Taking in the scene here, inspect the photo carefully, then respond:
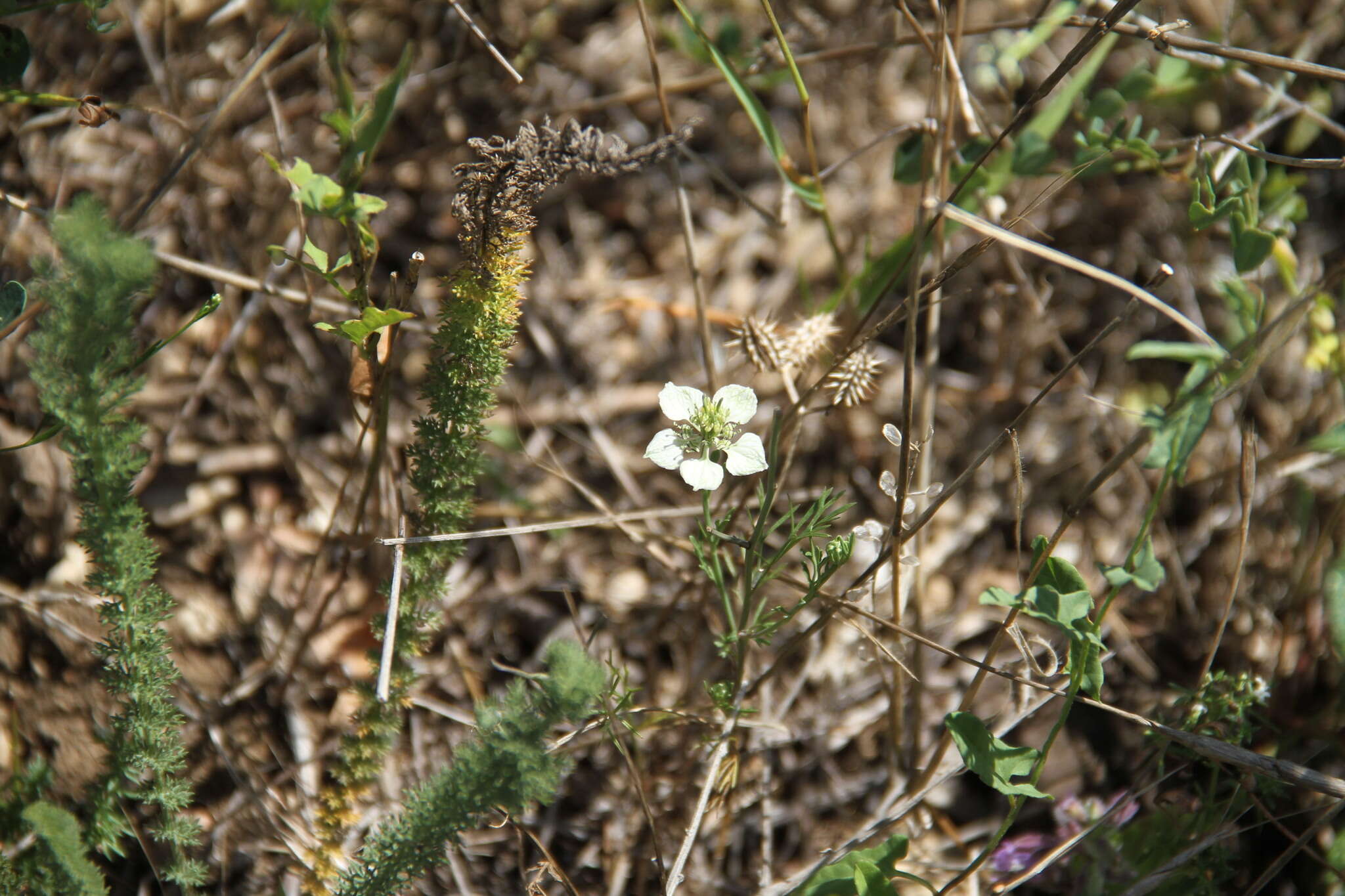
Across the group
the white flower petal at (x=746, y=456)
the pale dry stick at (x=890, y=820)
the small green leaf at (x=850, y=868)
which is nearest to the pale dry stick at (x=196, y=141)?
the white flower petal at (x=746, y=456)

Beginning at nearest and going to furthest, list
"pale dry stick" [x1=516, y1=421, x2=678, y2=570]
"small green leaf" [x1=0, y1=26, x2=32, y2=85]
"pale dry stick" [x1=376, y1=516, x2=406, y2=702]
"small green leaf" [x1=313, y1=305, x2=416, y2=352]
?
"small green leaf" [x1=313, y1=305, x2=416, y2=352]
"pale dry stick" [x1=376, y1=516, x2=406, y2=702]
"small green leaf" [x1=0, y1=26, x2=32, y2=85]
"pale dry stick" [x1=516, y1=421, x2=678, y2=570]

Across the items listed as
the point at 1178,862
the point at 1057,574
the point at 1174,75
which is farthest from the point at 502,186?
the point at 1178,862

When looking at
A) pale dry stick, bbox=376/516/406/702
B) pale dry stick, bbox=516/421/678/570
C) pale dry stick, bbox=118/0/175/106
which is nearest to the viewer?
pale dry stick, bbox=376/516/406/702

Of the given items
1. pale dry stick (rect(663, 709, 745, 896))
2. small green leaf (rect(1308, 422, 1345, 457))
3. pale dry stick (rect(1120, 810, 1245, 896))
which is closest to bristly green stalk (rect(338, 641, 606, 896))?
pale dry stick (rect(663, 709, 745, 896))

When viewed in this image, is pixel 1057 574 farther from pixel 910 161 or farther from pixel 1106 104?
pixel 1106 104

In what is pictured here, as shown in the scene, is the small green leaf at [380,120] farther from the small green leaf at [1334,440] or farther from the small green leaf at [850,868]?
the small green leaf at [1334,440]

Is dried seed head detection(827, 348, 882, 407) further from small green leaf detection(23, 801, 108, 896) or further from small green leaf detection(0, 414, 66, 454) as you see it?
small green leaf detection(23, 801, 108, 896)
